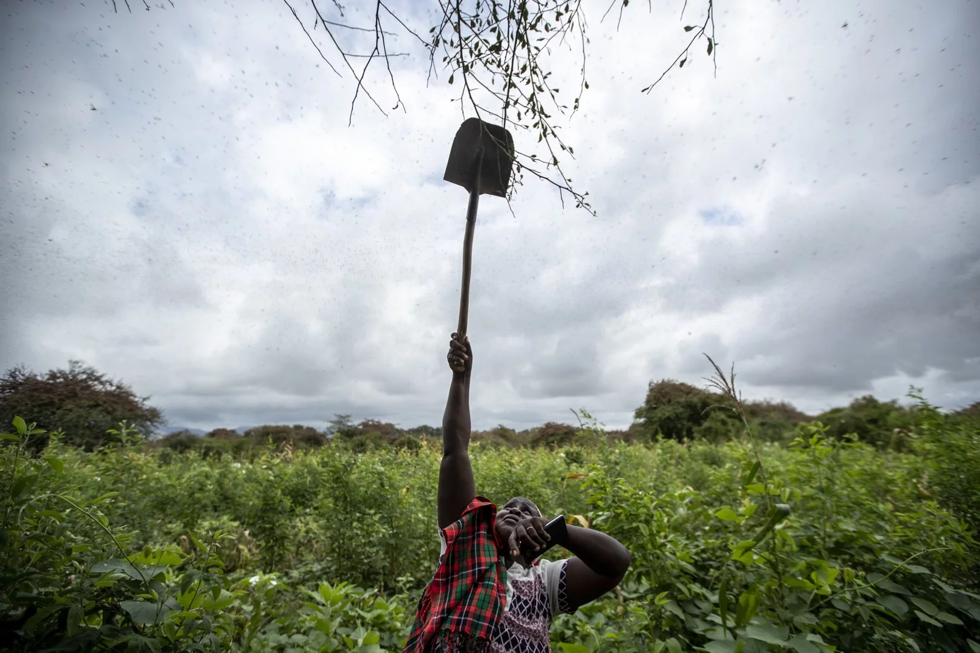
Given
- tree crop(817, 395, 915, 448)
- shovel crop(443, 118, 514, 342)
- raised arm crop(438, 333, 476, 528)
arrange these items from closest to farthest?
raised arm crop(438, 333, 476, 528)
shovel crop(443, 118, 514, 342)
tree crop(817, 395, 915, 448)

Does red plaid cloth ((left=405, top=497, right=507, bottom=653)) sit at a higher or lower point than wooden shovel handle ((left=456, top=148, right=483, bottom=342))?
lower

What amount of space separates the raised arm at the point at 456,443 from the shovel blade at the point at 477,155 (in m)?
0.91

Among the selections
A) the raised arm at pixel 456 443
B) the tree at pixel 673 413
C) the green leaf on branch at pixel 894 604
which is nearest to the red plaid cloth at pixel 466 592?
the raised arm at pixel 456 443

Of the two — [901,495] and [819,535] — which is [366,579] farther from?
[901,495]

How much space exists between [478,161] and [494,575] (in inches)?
73.6

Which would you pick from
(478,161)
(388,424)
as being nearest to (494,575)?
(478,161)

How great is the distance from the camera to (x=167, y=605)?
4.12ft

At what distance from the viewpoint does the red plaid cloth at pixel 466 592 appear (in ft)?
4.44

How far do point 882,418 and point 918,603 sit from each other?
11.0 meters

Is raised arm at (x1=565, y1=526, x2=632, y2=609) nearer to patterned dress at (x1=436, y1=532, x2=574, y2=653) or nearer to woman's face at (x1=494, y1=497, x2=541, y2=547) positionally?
patterned dress at (x1=436, y1=532, x2=574, y2=653)

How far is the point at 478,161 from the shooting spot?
2295 millimetres

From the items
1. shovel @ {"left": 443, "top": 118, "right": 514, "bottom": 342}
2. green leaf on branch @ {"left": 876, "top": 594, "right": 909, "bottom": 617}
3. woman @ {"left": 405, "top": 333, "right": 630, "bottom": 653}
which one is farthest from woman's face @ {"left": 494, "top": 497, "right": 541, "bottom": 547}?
green leaf on branch @ {"left": 876, "top": 594, "right": 909, "bottom": 617}

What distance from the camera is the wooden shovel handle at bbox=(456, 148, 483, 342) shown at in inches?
78.0

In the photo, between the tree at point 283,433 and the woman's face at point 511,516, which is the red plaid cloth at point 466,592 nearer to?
the woman's face at point 511,516
